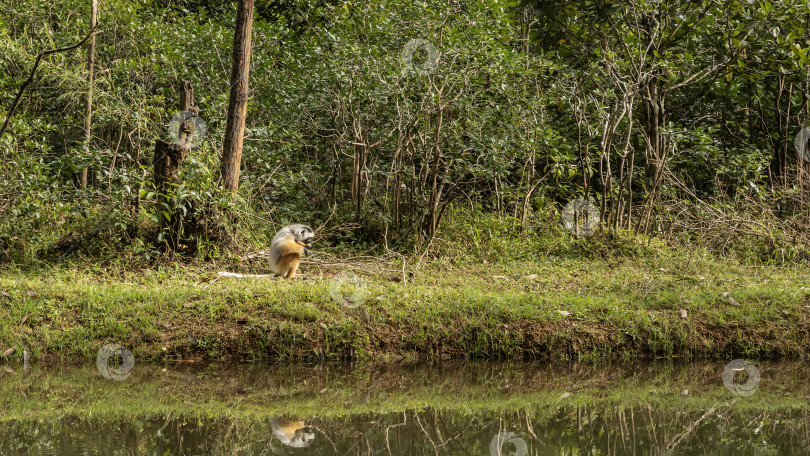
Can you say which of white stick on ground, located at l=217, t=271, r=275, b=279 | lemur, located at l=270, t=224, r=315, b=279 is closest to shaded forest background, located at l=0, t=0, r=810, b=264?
white stick on ground, located at l=217, t=271, r=275, b=279

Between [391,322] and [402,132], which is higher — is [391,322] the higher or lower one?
the lower one

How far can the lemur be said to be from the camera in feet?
24.9

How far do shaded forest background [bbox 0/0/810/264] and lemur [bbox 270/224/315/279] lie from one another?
85 cm

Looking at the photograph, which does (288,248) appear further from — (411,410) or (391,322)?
(411,410)

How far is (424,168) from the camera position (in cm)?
940

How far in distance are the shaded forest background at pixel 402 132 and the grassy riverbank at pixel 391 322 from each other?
1489 mm

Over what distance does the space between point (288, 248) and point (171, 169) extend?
1640 millimetres

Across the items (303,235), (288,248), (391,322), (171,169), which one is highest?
(171,169)

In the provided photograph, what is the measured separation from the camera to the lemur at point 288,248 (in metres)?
7.58

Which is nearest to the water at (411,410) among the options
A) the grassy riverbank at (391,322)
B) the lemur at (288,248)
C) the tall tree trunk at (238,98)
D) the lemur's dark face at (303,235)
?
the grassy riverbank at (391,322)

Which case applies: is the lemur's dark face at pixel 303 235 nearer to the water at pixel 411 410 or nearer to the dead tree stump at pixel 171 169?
the dead tree stump at pixel 171 169

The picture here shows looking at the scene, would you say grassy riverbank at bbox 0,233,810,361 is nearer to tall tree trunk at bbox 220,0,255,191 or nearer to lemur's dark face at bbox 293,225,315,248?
lemur's dark face at bbox 293,225,315,248

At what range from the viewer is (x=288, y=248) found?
7.59m

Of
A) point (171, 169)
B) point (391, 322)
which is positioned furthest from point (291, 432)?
point (171, 169)
